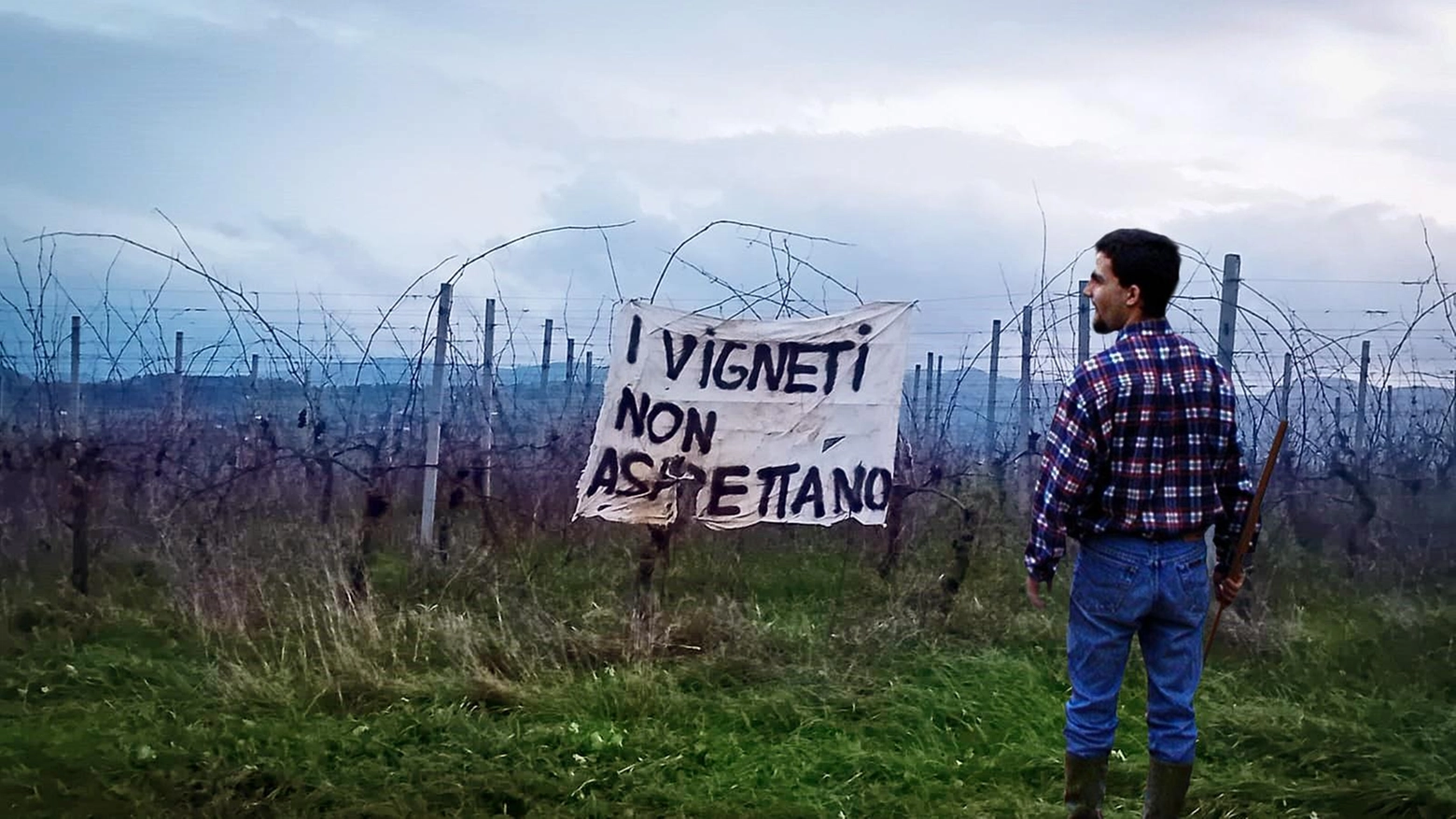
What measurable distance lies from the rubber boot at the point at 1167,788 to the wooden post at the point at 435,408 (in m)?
5.04

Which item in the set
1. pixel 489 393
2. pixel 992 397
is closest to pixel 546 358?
pixel 489 393

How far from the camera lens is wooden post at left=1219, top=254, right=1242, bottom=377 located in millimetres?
6340

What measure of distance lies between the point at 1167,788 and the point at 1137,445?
1029 mm

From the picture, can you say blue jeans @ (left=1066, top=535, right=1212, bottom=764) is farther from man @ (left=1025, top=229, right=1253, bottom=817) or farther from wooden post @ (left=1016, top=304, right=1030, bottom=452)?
wooden post @ (left=1016, top=304, right=1030, bottom=452)

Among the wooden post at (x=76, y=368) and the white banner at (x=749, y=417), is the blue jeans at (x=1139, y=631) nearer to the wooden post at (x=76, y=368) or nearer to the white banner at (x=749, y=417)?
the white banner at (x=749, y=417)

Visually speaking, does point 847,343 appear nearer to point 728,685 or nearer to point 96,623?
point 728,685

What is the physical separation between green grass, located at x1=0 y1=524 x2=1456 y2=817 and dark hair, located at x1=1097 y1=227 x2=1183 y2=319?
5.96 feet

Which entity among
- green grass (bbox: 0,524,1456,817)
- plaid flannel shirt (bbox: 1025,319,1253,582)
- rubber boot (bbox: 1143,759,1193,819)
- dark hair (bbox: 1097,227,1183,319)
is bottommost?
green grass (bbox: 0,524,1456,817)

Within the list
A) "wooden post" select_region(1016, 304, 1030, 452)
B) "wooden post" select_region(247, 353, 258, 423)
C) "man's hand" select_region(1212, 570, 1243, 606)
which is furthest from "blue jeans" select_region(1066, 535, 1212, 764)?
"wooden post" select_region(247, 353, 258, 423)

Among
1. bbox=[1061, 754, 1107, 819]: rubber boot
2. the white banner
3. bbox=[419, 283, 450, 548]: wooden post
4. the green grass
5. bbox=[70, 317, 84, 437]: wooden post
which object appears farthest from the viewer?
bbox=[70, 317, 84, 437]: wooden post

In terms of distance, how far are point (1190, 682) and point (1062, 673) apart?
2.07 m

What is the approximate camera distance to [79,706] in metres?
4.88

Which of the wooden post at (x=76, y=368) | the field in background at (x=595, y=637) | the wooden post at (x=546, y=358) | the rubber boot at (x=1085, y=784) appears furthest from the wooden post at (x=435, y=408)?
the rubber boot at (x=1085, y=784)

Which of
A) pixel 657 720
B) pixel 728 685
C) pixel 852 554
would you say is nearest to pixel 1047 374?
pixel 852 554
